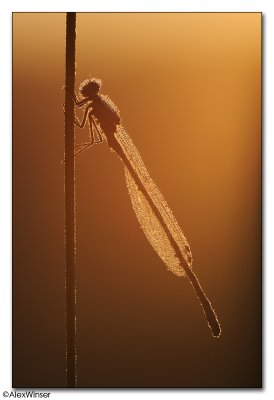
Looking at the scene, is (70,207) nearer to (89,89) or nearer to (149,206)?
(149,206)

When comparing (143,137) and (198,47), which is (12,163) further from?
(198,47)

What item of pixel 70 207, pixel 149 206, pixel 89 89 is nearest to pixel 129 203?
pixel 149 206

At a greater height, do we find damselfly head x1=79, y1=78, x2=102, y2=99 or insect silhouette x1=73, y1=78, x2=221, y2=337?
damselfly head x1=79, y1=78, x2=102, y2=99

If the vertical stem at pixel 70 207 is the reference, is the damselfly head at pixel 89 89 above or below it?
above

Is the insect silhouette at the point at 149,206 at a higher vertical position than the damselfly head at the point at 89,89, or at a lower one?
lower
